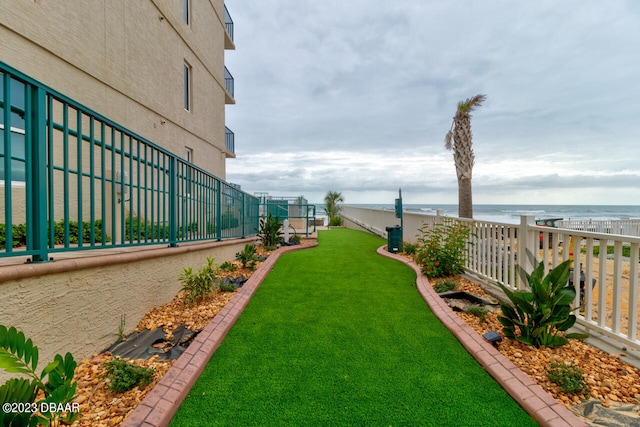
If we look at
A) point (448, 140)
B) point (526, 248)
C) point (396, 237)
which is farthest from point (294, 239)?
point (448, 140)

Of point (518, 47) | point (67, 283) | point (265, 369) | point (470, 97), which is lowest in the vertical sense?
point (265, 369)

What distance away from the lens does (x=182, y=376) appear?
2520 millimetres

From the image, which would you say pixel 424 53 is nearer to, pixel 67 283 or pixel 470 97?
pixel 470 97

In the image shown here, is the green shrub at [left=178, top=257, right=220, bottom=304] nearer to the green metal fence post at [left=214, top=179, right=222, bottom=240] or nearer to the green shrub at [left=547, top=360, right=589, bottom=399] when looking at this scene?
the green metal fence post at [left=214, top=179, right=222, bottom=240]

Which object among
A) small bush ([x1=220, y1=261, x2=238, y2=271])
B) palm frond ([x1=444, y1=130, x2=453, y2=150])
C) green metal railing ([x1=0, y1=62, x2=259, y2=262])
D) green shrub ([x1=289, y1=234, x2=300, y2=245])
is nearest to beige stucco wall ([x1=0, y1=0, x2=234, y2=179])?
green metal railing ([x1=0, y1=62, x2=259, y2=262])

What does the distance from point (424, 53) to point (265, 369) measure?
1479 cm

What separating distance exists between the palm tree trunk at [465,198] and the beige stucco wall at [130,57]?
36.2 ft

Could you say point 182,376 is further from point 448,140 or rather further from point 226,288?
point 448,140

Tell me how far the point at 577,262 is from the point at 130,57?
1063cm

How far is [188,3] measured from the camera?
11.5 metres

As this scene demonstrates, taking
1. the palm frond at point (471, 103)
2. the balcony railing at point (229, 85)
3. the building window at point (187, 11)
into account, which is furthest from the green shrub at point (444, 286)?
the balcony railing at point (229, 85)

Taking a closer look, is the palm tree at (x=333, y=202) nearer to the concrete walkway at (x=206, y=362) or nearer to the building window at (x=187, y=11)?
the building window at (x=187, y=11)

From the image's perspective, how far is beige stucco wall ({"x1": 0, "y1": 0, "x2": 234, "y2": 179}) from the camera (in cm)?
558

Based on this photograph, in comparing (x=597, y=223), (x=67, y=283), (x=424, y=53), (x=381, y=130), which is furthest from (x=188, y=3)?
(x=597, y=223)
